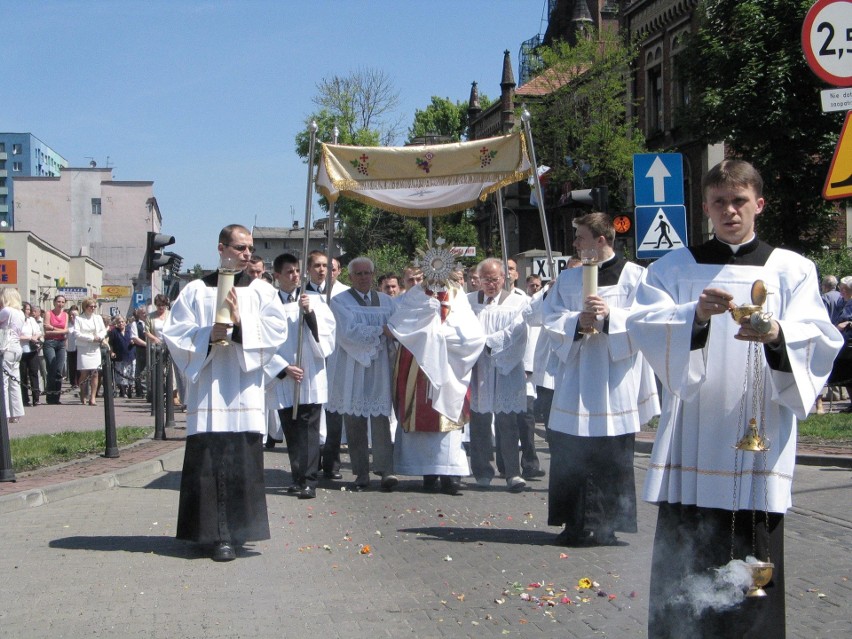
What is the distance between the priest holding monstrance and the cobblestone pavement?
585 mm

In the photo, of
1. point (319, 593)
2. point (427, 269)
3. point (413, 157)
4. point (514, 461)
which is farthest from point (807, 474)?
point (319, 593)

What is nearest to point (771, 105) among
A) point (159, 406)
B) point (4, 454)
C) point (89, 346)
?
point (89, 346)

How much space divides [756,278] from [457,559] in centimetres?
351

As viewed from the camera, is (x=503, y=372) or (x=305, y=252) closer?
(x=305, y=252)

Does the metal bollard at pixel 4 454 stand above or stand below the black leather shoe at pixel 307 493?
above

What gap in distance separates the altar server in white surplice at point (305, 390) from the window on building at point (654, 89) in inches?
1225

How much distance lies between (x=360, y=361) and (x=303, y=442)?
1104 millimetres

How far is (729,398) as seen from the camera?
4.38 metres

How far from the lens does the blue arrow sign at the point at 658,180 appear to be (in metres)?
12.6

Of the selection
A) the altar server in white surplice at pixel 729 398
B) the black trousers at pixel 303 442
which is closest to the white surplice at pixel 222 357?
the black trousers at pixel 303 442

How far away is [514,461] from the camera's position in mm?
10539

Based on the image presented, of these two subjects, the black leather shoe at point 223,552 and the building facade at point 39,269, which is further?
the building facade at point 39,269

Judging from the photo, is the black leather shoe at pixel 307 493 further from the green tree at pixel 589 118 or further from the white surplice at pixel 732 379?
the green tree at pixel 589 118

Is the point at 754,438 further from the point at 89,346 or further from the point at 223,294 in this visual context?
the point at 89,346
